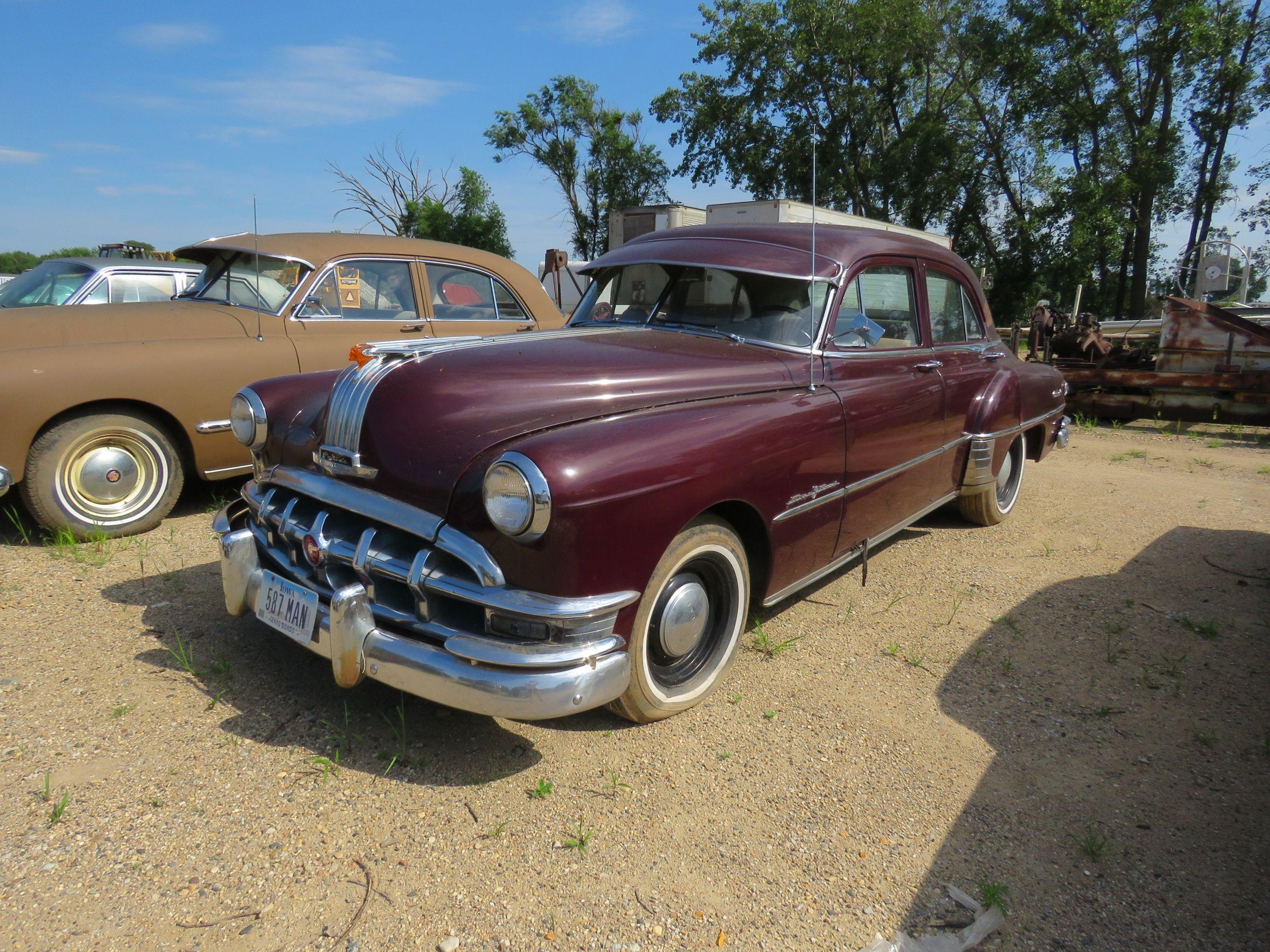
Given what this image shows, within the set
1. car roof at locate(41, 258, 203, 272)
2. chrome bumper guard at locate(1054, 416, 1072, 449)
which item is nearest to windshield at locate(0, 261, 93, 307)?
car roof at locate(41, 258, 203, 272)

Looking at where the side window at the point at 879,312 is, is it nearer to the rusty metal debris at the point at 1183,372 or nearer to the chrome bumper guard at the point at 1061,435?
the chrome bumper guard at the point at 1061,435

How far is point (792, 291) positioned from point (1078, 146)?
72.7 ft

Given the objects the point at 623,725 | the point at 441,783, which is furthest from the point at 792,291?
the point at 441,783

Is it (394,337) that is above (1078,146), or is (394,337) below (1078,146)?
below

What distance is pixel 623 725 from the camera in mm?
2840

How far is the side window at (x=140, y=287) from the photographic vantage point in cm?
667

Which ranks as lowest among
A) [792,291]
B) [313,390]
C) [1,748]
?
[1,748]

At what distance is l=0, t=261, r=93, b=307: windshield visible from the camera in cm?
643

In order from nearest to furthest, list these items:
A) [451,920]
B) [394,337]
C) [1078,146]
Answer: [451,920] < [394,337] < [1078,146]

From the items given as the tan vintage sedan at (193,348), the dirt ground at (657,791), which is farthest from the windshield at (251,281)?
the dirt ground at (657,791)

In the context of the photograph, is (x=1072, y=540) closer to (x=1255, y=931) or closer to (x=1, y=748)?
(x=1255, y=931)

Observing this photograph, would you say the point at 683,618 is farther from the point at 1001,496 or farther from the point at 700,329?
the point at 1001,496

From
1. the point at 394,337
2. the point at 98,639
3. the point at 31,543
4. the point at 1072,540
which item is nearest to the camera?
the point at 98,639

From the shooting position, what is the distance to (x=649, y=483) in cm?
243
